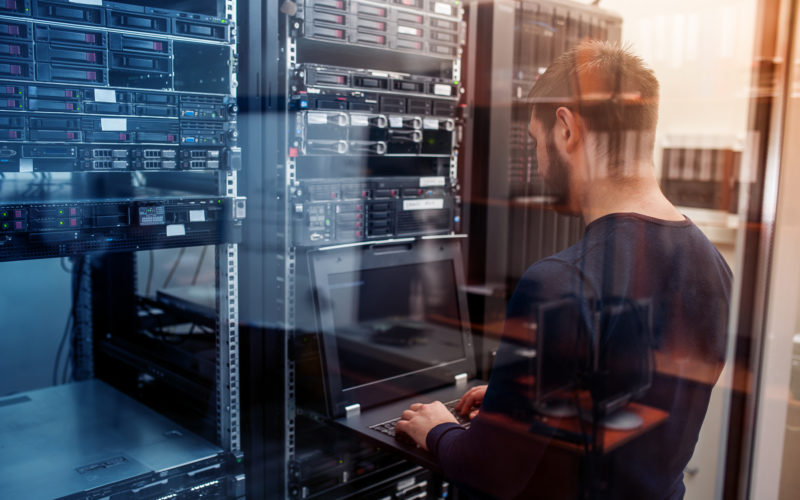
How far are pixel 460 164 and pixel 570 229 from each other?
1.40 ft

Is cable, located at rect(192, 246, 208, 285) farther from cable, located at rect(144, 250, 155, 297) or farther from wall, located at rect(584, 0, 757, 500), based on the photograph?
wall, located at rect(584, 0, 757, 500)

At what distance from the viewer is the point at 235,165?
141cm

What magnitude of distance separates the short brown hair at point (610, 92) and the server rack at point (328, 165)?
0.57 m

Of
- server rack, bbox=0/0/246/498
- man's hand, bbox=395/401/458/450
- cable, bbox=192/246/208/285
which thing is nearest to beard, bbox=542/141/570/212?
man's hand, bbox=395/401/458/450

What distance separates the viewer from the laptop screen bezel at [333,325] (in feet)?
4.98

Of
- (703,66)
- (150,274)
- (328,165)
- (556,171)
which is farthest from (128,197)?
(703,66)

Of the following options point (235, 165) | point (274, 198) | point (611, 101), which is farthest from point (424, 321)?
point (611, 101)

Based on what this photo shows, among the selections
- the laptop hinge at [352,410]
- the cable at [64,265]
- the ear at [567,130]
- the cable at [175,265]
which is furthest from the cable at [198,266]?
the ear at [567,130]

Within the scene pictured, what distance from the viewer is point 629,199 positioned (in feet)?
3.76

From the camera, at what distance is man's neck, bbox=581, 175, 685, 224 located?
113 cm

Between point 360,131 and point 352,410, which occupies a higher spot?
point 360,131

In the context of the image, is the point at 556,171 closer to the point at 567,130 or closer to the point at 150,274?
the point at 567,130

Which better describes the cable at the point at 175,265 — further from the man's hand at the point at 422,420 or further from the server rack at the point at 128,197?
the man's hand at the point at 422,420

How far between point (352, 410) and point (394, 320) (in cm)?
29
